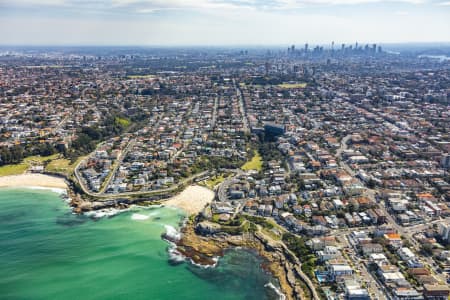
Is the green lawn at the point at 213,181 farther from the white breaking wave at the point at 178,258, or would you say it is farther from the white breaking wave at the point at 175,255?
the white breaking wave at the point at 178,258

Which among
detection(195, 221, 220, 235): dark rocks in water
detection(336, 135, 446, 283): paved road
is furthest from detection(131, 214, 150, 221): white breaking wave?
detection(336, 135, 446, 283): paved road

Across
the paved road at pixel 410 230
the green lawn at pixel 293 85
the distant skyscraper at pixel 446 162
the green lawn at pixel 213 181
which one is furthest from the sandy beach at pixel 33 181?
the green lawn at pixel 293 85

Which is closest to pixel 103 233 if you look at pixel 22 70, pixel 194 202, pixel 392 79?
pixel 194 202

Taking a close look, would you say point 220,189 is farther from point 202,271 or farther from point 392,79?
point 392,79

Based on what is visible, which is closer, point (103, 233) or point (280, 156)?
point (103, 233)

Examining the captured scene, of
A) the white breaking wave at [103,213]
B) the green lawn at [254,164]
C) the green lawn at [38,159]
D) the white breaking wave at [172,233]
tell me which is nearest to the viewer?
the white breaking wave at [172,233]

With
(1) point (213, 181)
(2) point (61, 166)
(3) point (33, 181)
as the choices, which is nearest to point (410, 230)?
(1) point (213, 181)

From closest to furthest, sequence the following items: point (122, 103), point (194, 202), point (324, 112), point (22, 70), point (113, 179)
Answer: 1. point (194, 202)
2. point (113, 179)
3. point (324, 112)
4. point (122, 103)
5. point (22, 70)
